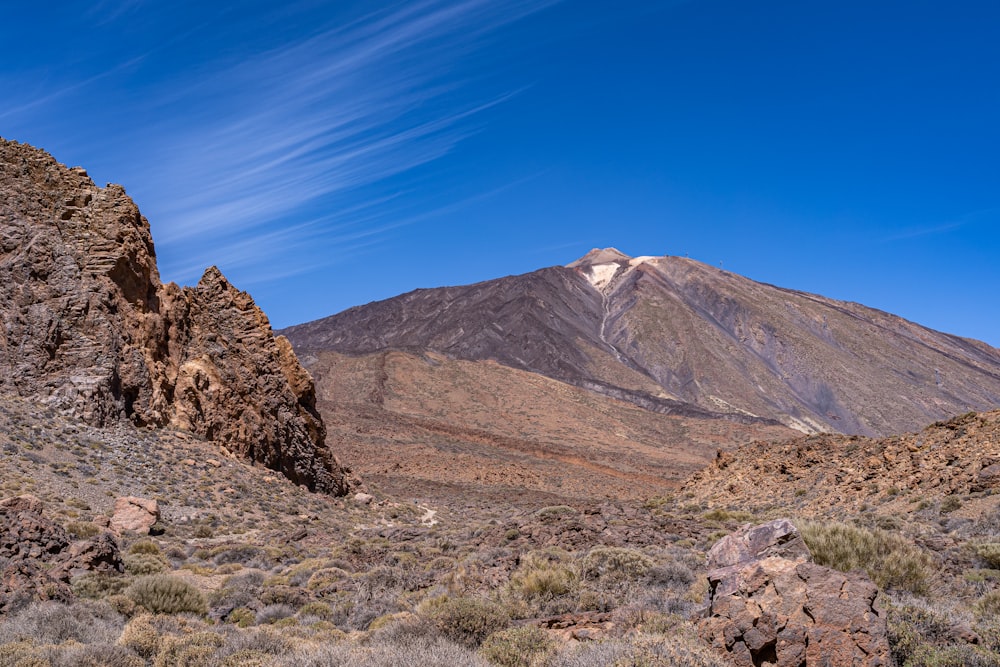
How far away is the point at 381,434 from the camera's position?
55688mm

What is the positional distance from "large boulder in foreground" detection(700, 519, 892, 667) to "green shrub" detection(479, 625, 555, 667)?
52.7 inches

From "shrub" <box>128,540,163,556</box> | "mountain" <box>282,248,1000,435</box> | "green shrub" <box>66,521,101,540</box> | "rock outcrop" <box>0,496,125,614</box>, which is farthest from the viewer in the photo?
"mountain" <box>282,248,1000,435</box>

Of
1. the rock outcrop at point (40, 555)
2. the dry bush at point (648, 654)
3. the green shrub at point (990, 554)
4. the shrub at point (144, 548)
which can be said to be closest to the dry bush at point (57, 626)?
the rock outcrop at point (40, 555)

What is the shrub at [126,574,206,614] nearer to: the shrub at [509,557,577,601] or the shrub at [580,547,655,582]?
the shrub at [509,557,577,601]

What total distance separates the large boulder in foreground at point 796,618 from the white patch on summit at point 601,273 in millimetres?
162374

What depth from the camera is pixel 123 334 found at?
21047mm

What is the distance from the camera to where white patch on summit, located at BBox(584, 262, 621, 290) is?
168 metres

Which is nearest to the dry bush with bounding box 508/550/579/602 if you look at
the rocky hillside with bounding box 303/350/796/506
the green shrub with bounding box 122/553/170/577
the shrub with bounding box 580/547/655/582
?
the shrub with bounding box 580/547/655/582

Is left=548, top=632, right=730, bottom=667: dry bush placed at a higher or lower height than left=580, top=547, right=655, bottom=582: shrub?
higher

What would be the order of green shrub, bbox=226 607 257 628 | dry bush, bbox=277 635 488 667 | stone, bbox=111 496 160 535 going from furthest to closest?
stone, bbox=111 496 160 535, green shrub, bbox=226 607 257 628, dry bush, bbox=277 635 488 667

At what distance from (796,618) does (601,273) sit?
172 m

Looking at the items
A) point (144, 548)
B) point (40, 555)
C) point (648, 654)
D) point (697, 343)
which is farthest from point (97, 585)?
point (697, 343)

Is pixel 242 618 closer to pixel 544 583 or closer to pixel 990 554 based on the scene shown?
pixel 544 583

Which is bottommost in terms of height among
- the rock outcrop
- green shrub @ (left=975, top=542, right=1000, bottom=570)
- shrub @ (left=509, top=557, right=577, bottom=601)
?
the rock outcrop
